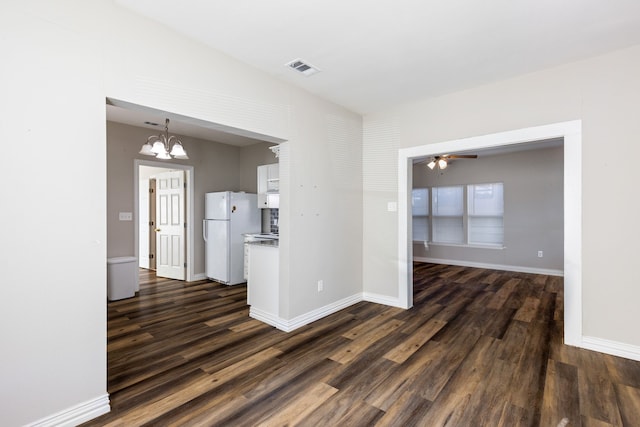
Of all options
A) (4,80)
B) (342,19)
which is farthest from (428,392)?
(4,80)

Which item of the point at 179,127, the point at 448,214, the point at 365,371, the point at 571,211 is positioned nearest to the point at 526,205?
the point at 448,214

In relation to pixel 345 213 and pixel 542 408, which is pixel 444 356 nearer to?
pixel 542 408

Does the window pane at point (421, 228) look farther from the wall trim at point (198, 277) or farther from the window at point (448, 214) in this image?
the wall trim at point (198, 277)

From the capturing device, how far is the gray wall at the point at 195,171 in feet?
15.5

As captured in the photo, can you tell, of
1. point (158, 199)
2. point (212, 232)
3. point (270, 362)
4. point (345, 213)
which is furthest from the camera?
point (158, 199)

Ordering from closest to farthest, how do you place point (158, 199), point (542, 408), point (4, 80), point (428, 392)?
point (4, 80) → point (542, 408) → point (428, 392) → point (158, 199)

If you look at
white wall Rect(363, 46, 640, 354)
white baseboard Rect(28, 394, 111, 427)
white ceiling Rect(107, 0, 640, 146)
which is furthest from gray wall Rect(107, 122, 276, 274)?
white wall Rect(363, 46, 640, 354)

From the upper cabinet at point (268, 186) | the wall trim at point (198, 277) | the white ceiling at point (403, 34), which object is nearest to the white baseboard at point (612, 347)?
the white ceiling at point (403, 34)

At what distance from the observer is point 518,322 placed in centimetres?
341

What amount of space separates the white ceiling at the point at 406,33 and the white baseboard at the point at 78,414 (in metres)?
2.58

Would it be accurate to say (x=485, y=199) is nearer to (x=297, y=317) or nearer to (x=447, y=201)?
(x=447, y=201)

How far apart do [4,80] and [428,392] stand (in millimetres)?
A: 3162

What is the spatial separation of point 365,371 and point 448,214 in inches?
236

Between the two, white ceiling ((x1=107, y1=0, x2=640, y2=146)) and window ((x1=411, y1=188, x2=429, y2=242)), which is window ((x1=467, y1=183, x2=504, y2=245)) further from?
white ceiling ((x1=107, y1=0, x2=640, y2=146))
